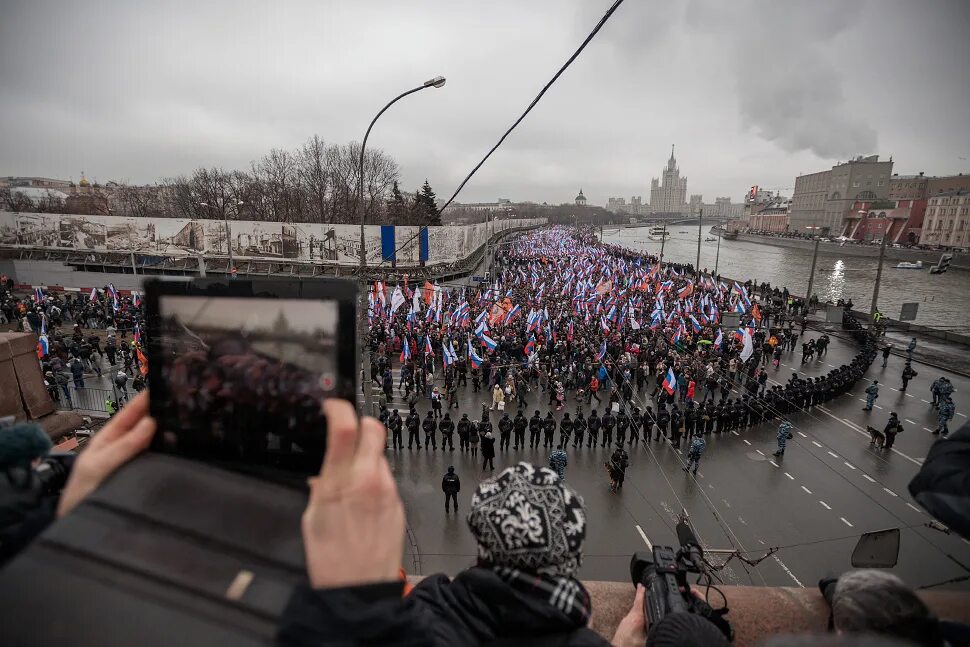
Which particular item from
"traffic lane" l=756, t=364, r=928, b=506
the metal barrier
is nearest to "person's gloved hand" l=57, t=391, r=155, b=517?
the metal barrier

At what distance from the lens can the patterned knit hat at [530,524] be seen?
1492 millimetres

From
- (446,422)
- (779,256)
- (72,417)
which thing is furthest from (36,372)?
(779,256)

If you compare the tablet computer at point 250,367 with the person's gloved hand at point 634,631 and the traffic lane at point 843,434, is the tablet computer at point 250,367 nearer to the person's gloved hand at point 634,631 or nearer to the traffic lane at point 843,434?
the person's gloved hand at point 634,631

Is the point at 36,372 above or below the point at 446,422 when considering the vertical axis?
above

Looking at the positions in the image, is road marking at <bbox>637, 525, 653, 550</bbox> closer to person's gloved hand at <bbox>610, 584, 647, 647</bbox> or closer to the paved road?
the paved road

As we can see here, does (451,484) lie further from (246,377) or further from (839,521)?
(246,377)

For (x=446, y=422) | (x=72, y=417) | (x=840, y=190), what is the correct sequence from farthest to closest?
(x=840, y=190) < (x=446, y=422) < (x=72, y=417)

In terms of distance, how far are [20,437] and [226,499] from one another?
2.17 feet

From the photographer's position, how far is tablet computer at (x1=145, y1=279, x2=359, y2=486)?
1.19 m

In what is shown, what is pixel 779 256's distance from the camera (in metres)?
92.1

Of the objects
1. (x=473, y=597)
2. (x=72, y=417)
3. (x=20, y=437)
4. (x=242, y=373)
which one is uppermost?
(x=242, y=373)

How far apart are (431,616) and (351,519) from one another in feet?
2.28

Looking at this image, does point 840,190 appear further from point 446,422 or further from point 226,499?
point 226,499

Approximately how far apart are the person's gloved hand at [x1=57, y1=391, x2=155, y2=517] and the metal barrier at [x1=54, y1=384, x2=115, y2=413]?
15.4m
